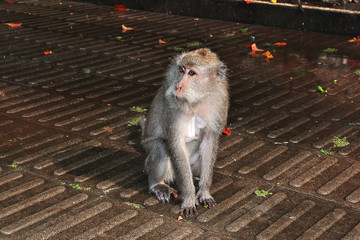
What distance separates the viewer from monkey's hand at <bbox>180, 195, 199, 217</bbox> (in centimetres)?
498

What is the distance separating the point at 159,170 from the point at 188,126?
1.55ft

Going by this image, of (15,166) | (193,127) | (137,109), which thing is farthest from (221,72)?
(137,109)

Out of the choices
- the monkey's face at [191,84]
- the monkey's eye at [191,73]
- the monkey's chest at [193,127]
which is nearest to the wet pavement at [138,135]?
the monkey's chest at [193,127]

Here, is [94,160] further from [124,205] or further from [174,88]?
[174,88]

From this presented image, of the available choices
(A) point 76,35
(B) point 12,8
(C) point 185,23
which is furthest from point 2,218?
(B) point 12,8

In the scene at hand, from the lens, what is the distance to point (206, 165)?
522cm

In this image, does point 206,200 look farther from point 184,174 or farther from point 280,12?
point 280,12

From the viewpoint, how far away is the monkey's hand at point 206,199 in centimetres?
512

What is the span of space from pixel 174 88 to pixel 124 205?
1.09 m

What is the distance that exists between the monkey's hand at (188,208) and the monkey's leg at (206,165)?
0.49ft

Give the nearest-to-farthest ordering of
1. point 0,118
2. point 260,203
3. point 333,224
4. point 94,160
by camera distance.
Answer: point 333,224, point 260,203, point 94,160, point 0,118

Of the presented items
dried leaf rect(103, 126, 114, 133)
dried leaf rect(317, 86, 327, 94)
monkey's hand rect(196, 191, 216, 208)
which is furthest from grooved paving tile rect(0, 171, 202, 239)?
dried leaf rect(317, 86, 327, 94)

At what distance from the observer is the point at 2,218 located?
16.0 feet

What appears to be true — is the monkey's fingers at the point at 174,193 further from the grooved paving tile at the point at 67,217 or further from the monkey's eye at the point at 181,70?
the monkey's eye at the point at 181,70
